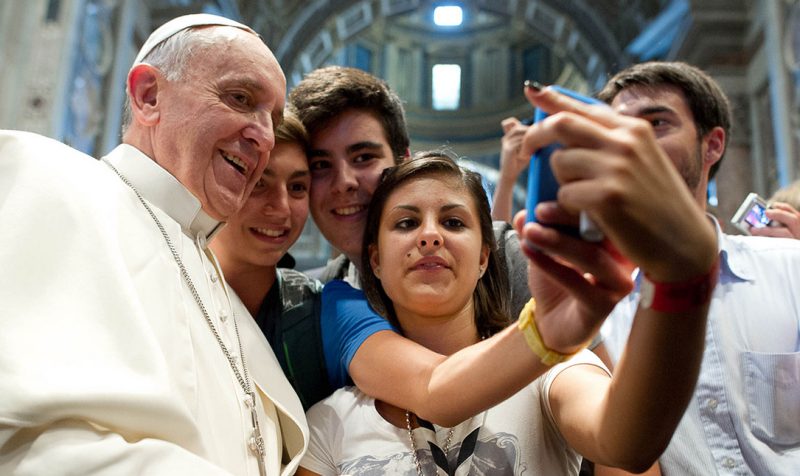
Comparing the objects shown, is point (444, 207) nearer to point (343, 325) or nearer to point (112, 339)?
point (343, 325)

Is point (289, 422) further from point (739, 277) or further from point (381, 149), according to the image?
point (739, 277)

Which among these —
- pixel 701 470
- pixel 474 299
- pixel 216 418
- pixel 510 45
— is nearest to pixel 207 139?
pixel 216 418

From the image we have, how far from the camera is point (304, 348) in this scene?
92.2 inches

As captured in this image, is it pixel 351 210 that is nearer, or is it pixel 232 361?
pixel 232 361

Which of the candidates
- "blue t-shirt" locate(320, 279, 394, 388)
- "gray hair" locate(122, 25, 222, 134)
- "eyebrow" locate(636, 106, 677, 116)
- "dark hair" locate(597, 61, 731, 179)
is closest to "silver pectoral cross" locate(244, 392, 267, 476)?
"blue t-shirt" locate(320, 279, 394, 388)

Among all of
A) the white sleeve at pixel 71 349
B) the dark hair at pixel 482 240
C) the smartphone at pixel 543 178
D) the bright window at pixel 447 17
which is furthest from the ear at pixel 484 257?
the bright window at pixel 447 17

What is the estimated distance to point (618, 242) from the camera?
36.1 inches

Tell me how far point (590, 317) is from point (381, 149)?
178 cm

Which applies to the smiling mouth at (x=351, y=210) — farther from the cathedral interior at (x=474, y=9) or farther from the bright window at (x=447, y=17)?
the bright window at (x=447, y=17)

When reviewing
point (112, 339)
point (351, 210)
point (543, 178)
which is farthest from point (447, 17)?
point (543, 178)

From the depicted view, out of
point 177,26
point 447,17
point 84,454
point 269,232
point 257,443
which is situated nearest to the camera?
point 84,454

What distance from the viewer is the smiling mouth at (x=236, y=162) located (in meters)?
2.06

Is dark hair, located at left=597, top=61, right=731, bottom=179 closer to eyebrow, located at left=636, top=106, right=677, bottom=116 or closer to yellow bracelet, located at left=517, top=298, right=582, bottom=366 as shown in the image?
eyebrow, located at left=636, top=106, right=677, bottom=116

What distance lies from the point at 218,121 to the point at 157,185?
0.84 feet
